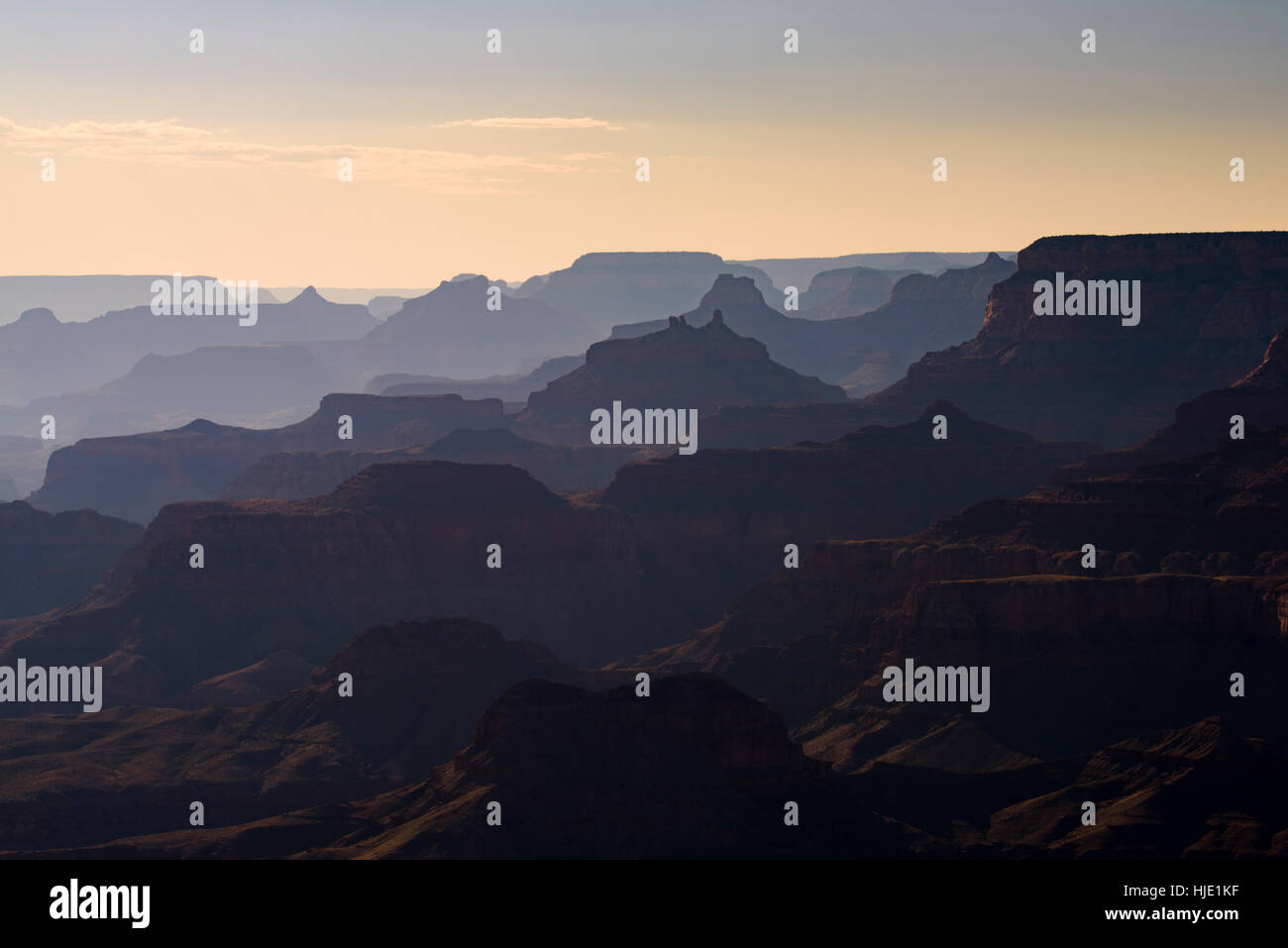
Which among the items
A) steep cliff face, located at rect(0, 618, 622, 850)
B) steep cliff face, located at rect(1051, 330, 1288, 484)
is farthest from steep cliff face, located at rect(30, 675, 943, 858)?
steep cliff face, located at rect(1051, 330, 1288, 484)

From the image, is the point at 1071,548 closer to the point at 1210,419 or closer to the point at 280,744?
the point at 1210,419

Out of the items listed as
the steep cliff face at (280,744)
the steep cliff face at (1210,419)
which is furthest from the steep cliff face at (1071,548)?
the steep cliff face at (1210,419)

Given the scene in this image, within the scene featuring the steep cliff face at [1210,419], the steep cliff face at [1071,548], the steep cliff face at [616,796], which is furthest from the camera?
the steep cliff face at [1210,419]

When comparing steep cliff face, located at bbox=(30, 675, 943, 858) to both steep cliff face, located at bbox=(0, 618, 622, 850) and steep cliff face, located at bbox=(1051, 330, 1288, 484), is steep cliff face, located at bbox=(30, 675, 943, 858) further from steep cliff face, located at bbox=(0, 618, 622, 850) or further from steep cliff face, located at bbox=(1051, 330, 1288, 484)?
steep cliff face, located at bbox=(1051, 330, 1288, 484)

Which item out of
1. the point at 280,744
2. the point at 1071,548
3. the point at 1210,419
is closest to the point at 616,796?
the point at 280,744

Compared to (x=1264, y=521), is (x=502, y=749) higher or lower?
lower

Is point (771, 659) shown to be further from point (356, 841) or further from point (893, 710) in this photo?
point (356, 841)

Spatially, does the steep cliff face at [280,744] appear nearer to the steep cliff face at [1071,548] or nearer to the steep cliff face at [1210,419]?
the steep cliff face at [1071,548]
